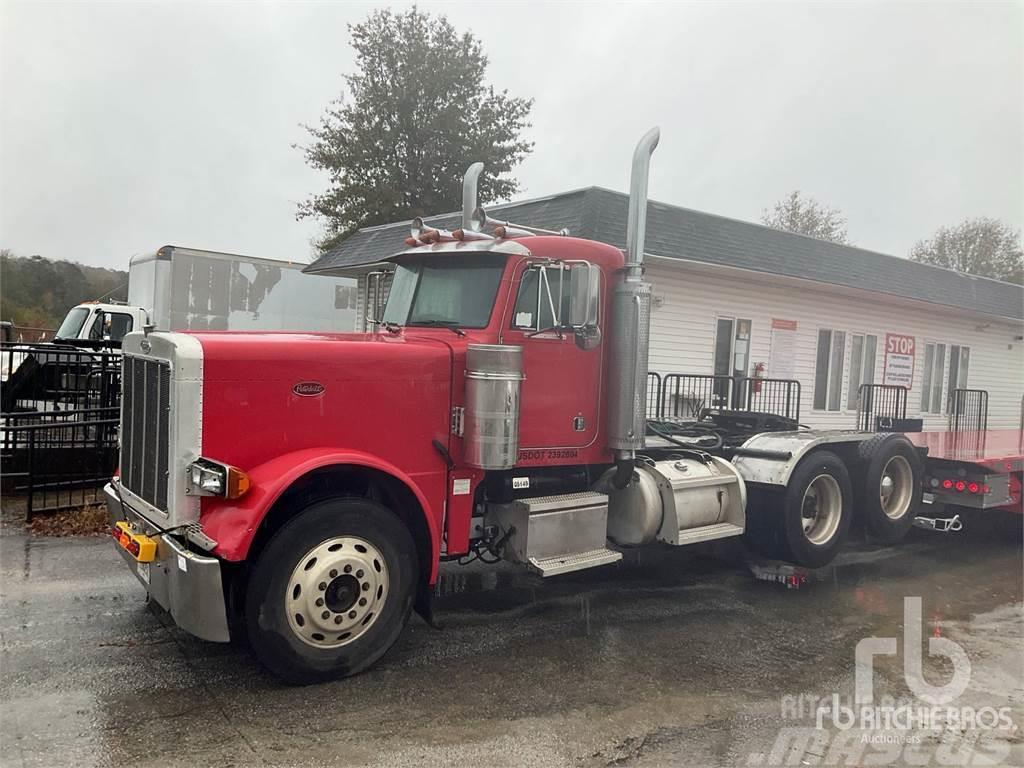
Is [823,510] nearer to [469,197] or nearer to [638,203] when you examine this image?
[638,203]

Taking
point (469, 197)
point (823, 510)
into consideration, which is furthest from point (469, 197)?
point (823, 510)

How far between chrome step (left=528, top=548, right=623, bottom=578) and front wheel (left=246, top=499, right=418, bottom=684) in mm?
962

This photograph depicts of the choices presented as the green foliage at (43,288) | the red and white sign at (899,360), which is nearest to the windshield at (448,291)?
the red and white sign at (899,360)

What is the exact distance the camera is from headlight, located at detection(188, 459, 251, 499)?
12.6 ft

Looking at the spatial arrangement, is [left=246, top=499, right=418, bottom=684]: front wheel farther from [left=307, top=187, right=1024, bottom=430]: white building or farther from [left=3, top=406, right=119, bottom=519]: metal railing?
[left=307, top=187, right=1024, bottom=430]: white building

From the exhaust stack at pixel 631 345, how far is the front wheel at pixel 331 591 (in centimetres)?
189

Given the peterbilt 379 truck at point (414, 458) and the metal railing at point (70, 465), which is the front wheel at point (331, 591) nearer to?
the peterbilt 379 truck at point (414, 458)

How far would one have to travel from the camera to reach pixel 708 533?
6000 mm

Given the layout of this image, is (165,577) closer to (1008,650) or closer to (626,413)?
(626,413)

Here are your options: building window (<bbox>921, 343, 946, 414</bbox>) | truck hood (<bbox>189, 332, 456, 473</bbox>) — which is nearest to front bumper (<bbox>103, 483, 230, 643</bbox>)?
truck hood (<bbox>189, 332, 456, 473</bbox>)

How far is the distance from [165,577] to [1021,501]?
8.68 metres

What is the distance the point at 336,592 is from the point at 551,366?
6.88 ft

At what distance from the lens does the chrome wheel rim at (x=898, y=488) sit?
7.47m

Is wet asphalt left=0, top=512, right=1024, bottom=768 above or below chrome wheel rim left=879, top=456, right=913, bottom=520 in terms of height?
below
